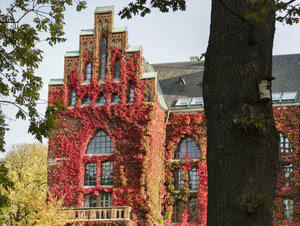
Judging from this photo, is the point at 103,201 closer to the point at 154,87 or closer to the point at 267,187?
the point at 154,87

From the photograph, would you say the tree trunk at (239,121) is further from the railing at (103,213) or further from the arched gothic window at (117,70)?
the arched gothic window at (117,70)

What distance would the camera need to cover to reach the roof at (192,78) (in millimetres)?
36531

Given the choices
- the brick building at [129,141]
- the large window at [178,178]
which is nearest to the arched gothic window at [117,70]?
the brick building at [129,141]

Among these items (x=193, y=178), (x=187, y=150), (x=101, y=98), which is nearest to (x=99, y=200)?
(x=193, y=178)

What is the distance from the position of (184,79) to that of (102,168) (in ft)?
34.3

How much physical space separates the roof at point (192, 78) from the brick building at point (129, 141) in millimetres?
220

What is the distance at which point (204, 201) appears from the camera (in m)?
33.8

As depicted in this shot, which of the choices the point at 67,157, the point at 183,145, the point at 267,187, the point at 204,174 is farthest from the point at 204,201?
the point at 267,187

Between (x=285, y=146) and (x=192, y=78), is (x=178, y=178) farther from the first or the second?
(x=192, y=78)

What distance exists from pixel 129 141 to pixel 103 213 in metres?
4.94

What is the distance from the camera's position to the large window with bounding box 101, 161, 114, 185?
33.0 meters

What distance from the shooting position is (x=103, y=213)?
101 feet

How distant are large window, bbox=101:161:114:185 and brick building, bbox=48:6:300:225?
6 centimetres

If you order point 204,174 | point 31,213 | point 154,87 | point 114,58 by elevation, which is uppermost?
point 114,58
